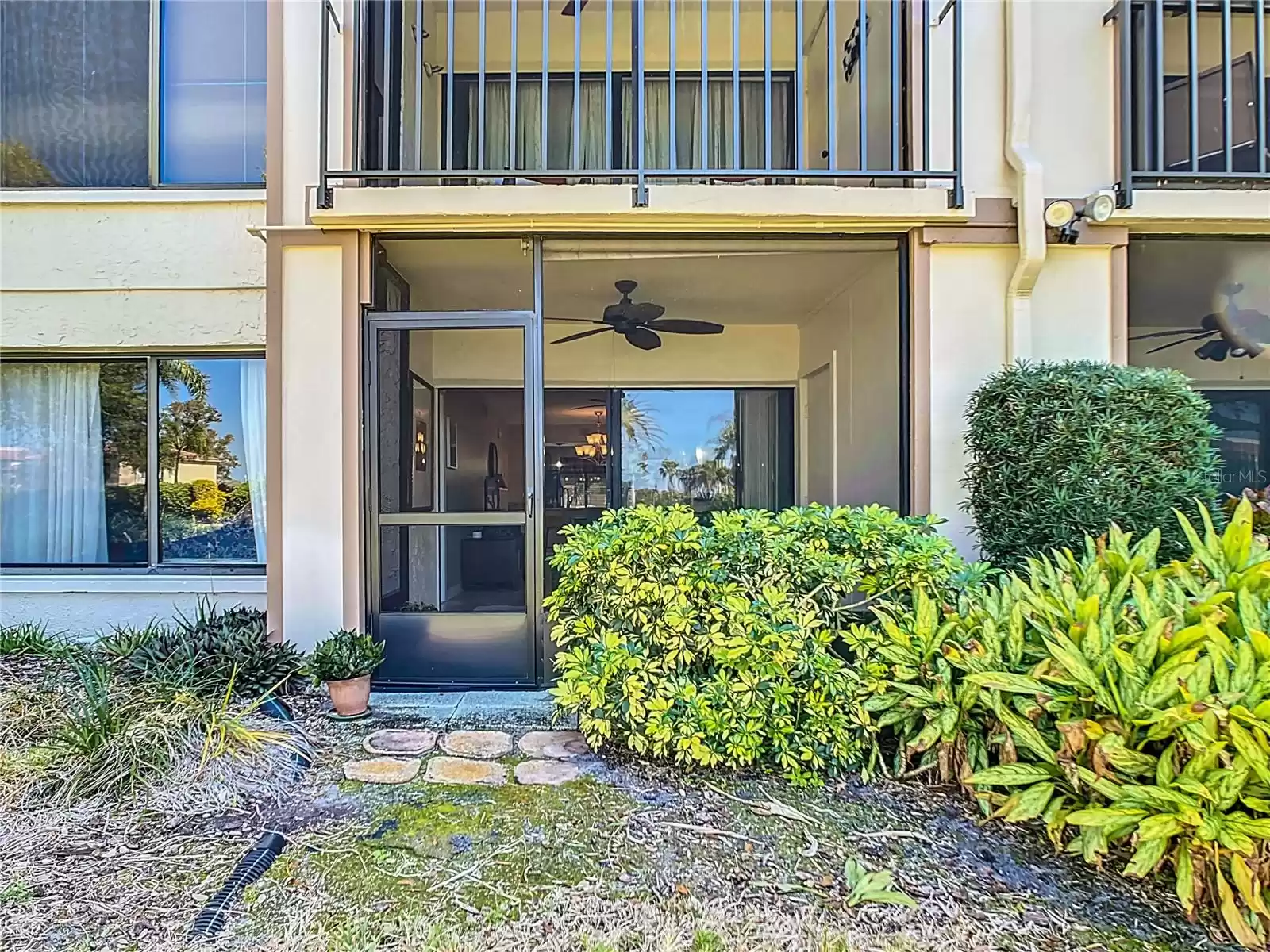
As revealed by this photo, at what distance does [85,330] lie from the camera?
497cm

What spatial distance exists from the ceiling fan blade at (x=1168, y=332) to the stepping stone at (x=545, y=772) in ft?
15.4

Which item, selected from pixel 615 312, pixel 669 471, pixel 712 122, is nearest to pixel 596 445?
pixel 669 471

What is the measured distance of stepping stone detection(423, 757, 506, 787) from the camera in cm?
292

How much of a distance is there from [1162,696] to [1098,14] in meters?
4.08

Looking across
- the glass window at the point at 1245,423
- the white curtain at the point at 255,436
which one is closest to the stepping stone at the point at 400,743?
the white curtain at the point at 255,436

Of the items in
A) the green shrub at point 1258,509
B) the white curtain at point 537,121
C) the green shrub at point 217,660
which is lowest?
the green shrub at point 217,660

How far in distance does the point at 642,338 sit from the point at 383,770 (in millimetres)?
4487

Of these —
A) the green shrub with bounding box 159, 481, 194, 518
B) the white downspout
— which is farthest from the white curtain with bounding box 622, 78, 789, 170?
the green shrub with bounding box 159, 481, 194, 518

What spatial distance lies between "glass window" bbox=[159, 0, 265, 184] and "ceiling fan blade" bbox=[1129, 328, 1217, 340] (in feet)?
20.9

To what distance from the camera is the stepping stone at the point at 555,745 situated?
315 centimetres

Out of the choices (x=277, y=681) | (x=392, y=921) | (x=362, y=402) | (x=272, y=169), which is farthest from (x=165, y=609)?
(x=392, y=921)

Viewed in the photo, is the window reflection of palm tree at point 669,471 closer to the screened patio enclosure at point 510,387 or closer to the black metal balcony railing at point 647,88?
the screened patio enclosure at point 510,387

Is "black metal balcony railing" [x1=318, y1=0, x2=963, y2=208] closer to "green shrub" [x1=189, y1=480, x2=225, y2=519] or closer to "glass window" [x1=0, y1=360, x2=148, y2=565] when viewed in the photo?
"green shrub" [x1=189, y1=480, x2=225, y2=519]

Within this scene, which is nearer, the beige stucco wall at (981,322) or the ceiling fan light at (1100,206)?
the ceiling fan light at (1100,206)
